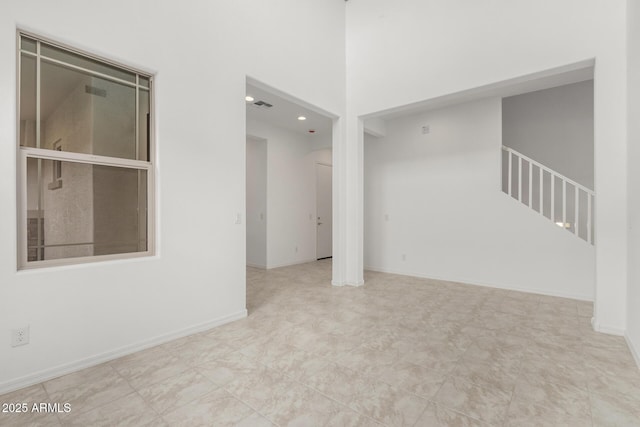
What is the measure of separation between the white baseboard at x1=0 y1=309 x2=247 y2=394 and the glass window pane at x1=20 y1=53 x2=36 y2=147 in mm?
1575

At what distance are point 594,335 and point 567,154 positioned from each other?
378cm

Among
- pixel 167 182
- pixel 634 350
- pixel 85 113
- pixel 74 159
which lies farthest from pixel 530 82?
pixel 74 159

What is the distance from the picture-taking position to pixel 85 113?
7.81 feet

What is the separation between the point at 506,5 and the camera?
134 inches

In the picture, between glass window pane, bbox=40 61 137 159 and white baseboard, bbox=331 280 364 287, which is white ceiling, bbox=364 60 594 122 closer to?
white baseboard, bbox=331 280 364 287

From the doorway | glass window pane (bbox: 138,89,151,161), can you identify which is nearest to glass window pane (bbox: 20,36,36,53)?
glass window pane (bbox: 138,89,151,161)

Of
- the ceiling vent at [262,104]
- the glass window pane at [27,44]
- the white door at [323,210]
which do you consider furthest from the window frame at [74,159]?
the white door at [323,210]

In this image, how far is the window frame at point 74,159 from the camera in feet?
6.67

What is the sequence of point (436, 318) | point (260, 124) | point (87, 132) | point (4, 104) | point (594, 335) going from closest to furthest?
point (4, 104)
point (87, 132)
point (594, 335)
point (436, 318)
point (260, 124)

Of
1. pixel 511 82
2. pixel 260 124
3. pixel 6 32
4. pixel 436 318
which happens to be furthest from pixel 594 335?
pixel 260 124

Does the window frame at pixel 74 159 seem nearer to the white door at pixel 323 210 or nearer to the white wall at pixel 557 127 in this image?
the white door at pixel 323 210

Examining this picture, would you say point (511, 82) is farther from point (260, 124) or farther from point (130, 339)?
point (130, 339)

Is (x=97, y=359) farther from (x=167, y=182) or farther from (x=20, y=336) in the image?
(x=167, y=182)

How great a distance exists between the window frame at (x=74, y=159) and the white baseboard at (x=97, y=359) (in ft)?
2.36
